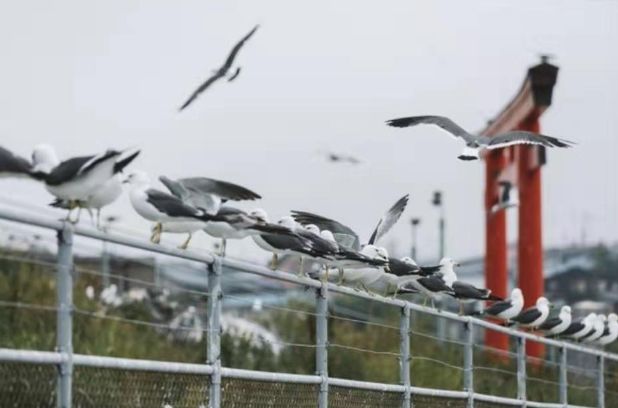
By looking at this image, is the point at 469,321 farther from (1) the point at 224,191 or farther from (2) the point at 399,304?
(1) the point at 224,191

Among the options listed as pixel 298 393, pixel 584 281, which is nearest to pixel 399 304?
pixel 298 393

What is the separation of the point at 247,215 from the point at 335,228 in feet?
10.5

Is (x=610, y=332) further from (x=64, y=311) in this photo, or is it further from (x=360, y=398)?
(x=64, y=311)

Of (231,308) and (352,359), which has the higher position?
(231,308)

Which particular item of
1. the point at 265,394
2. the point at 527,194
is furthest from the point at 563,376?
the point at 527,194

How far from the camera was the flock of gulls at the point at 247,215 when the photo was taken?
24.9 ft

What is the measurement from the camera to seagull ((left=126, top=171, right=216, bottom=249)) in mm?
8398

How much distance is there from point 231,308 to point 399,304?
Answer: 36285 mm

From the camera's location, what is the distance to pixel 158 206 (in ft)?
27.7

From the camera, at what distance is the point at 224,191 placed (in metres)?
9.00

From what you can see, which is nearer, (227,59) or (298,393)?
(298,393)

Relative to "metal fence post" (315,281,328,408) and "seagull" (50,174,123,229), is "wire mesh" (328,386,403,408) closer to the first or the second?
"metal fence post" (315,281,328,408)

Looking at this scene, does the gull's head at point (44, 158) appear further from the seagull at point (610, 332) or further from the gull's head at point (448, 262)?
the seagull at point (610, 332)

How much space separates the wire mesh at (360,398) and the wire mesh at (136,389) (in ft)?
4.93
